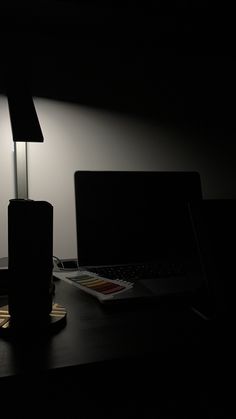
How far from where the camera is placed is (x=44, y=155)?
125 cm

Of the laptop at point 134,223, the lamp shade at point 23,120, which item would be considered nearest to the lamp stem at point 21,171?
the laptop at point 134,223

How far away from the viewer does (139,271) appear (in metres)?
0.93

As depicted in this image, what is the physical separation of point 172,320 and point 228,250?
178mm

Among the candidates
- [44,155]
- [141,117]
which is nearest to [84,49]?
[141,117]

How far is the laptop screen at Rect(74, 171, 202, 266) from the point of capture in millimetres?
1013

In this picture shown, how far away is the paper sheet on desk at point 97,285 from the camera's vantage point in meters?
0.68

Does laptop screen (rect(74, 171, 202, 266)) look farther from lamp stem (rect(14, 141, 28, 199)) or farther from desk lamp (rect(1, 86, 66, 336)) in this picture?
desk lamp (rect(1, 86, 66, 336))

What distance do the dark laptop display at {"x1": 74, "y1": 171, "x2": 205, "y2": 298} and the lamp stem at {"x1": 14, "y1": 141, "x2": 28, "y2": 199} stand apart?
0.28 metres

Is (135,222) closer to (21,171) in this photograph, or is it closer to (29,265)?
(21,171)

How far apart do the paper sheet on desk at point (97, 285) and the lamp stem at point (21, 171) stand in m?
0.43

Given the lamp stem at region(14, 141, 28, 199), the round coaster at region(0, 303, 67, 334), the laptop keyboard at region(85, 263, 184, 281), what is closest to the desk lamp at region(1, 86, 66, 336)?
the round coaster at region(0, 303, 67, 334)

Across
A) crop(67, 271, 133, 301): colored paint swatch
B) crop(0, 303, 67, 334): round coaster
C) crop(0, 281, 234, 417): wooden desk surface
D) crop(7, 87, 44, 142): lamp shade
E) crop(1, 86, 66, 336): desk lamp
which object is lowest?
crop(0, 281, 234, 417): wooden desk surface

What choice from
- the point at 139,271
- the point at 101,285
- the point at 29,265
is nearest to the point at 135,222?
→ the point at 139,271

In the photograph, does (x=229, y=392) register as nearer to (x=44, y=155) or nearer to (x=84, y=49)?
(x=44, y=155)
